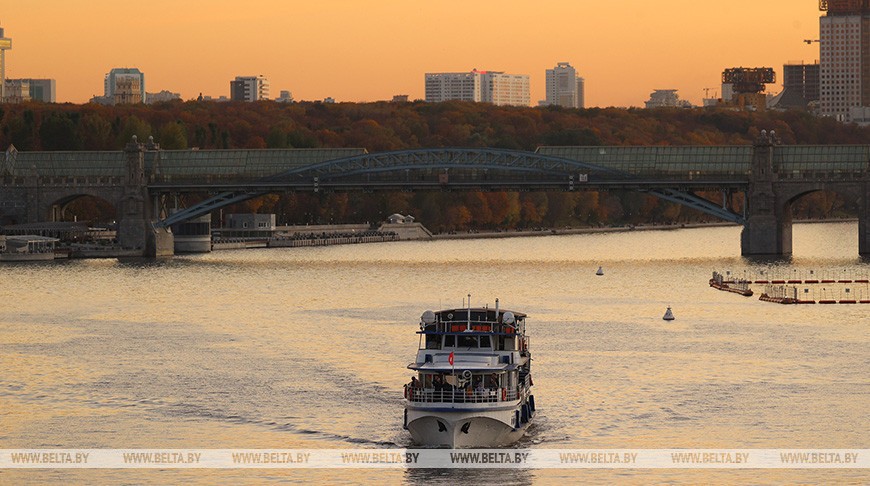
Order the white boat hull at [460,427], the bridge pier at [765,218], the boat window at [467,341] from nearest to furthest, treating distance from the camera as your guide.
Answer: the white boat hull at [460,427]
the boat window at [467,341]
the bridge pier at [765,218]

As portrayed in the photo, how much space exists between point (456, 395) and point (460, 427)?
109 centimetres

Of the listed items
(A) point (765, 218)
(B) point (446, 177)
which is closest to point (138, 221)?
(B) point (446, 177)

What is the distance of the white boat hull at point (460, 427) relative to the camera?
220 ft

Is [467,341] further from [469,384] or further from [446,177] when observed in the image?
[446,177]

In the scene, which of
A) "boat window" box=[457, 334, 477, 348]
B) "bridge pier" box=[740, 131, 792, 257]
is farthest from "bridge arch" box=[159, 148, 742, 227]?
"boat window" box=[457, 334, 477, 348]

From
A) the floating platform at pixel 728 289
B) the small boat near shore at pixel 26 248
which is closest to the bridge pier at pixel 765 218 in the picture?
the floating platform at pixel 728 289

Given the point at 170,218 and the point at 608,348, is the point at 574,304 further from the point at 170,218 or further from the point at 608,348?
the point at 170,218

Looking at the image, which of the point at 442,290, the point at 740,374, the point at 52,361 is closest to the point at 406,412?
the point at 740,374

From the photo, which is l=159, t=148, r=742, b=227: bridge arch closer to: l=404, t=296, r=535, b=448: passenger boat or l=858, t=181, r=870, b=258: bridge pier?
l=858, t=181, r=870, b=258: bridge pier

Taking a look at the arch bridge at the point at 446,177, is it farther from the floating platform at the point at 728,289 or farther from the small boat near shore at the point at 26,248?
the floating platform at the point at 728,289

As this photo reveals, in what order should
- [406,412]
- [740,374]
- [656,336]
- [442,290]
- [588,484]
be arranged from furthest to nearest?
[442,290], [656,336], [740,374], [406,412], [588,484]

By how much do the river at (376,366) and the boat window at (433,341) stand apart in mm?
3214

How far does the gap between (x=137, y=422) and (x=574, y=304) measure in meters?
54.2

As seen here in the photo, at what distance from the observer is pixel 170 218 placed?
189000mm
